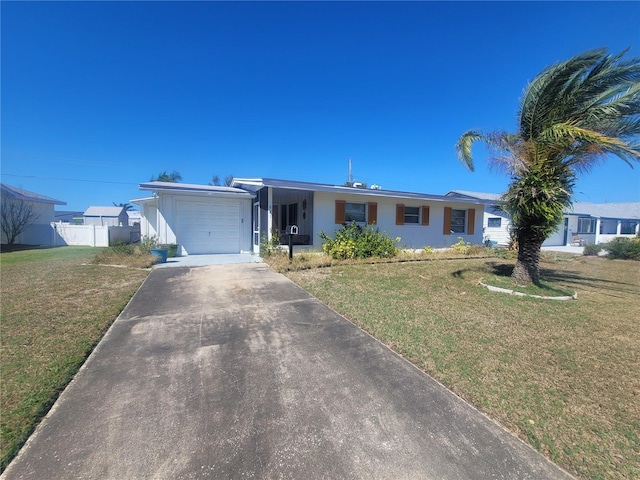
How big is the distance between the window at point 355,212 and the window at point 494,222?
14163 mm

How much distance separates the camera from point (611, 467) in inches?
80.0

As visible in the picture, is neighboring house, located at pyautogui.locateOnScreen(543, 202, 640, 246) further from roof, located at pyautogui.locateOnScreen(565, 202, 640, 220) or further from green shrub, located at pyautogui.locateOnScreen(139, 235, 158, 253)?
green shrub, located at pyautogui.locateOnScreen(139, 235, 158, 253)

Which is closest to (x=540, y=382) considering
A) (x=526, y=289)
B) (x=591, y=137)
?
(x=526, y=289)

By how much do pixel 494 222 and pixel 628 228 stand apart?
57.8ft

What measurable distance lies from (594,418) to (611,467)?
1.90 feet

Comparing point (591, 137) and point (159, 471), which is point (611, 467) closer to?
point (159, 471)

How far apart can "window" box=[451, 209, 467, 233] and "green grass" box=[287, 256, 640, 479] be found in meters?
7.59

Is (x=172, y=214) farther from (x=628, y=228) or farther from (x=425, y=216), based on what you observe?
(x=628, y=228)

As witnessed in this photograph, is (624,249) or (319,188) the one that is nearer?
(319,188)

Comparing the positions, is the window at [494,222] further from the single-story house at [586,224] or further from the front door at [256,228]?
the front door at [256,228]

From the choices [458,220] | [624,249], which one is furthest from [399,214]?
[624,249]

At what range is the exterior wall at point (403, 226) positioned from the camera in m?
11.9

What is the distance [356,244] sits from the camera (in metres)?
10.8

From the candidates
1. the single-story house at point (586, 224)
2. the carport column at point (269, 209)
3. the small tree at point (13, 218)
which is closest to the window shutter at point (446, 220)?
the single-story house at point (586, 224)
